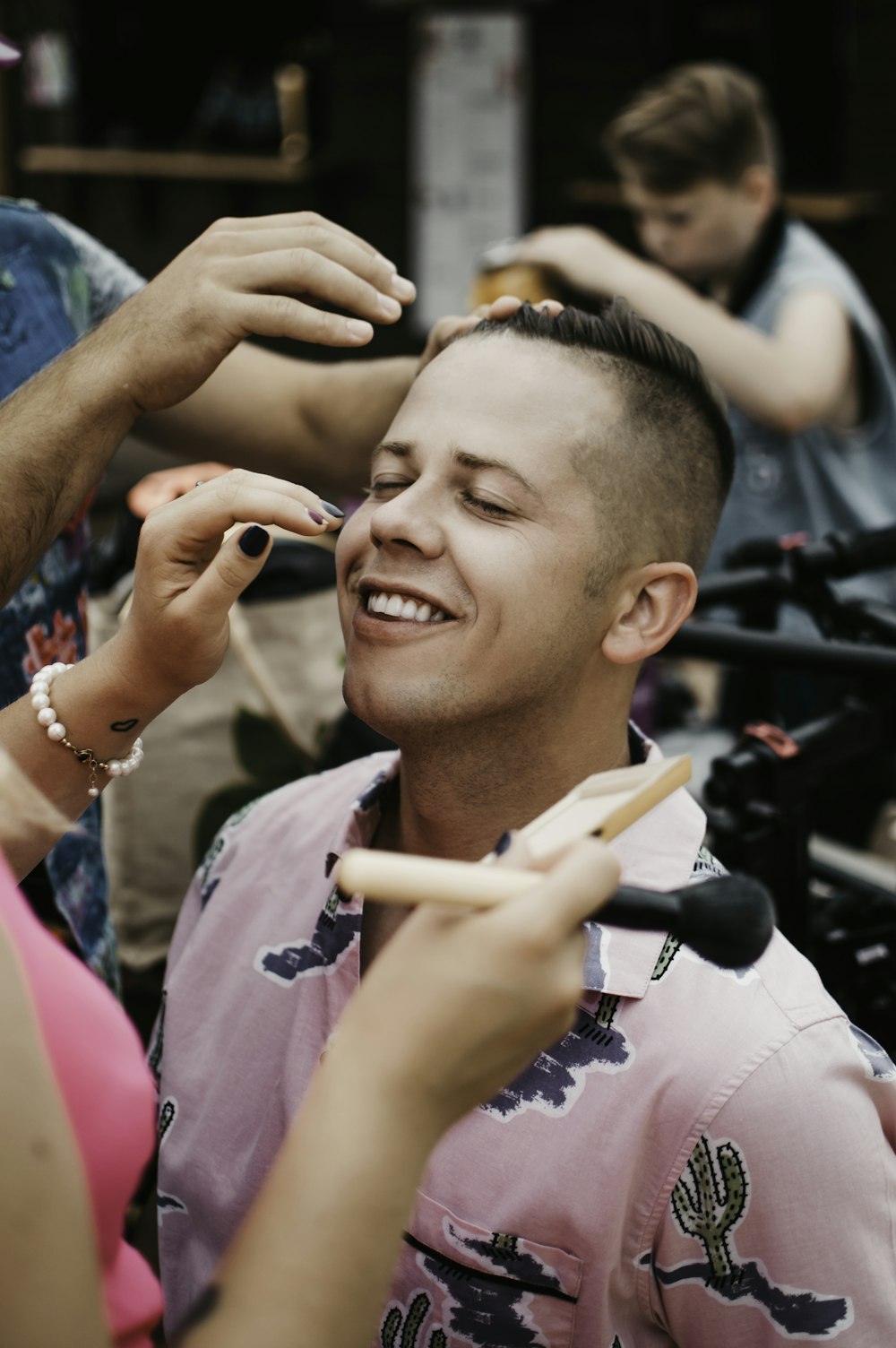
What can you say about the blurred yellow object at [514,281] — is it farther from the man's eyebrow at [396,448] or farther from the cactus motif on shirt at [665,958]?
the cactus motif on shirt at [665,958]

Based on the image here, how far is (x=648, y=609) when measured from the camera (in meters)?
1.60

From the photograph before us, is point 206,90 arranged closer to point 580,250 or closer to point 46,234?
point 580,250

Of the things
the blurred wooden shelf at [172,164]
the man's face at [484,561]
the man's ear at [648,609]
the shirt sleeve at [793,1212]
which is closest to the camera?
the shirt sleeve at [793,1212]

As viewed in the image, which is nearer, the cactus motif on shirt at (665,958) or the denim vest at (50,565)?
the cactus motif on shirt at (665,958)

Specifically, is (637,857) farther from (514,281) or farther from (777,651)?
(514,281)

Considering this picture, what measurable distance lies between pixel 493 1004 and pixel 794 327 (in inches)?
94.8

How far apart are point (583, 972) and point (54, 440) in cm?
89

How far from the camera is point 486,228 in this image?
657 cm

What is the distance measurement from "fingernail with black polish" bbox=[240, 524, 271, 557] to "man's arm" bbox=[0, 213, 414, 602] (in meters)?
0.33

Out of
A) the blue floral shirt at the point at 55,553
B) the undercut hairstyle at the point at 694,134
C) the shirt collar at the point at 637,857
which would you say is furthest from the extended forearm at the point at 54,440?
the undercut hairstyle at the point at 694,134

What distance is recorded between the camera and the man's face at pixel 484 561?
1.46m

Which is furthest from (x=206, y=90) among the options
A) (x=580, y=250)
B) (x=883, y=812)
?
(x=883, y=812)

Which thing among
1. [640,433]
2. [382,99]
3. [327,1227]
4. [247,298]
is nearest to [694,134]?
[640,433]

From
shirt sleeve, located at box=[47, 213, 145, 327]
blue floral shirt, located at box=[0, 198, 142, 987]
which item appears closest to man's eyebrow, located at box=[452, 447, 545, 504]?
blue floral shirt, located at box=[0, 198, 142, 987]
